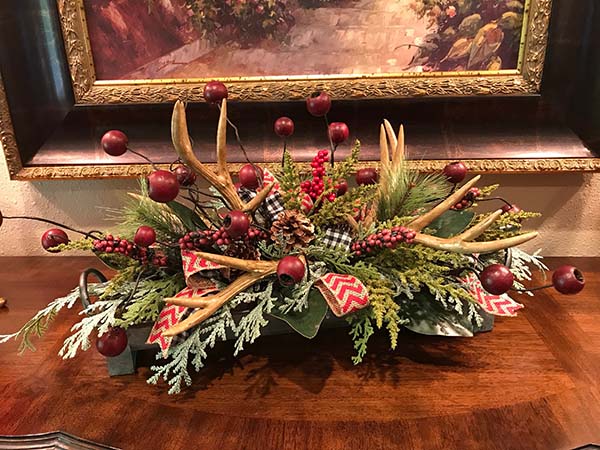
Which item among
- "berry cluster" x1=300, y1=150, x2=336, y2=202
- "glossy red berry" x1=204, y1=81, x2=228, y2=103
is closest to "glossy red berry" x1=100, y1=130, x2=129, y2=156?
"glossy red berry" x1=204, y1=81, x2=228, y2=103

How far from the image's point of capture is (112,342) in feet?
1.59

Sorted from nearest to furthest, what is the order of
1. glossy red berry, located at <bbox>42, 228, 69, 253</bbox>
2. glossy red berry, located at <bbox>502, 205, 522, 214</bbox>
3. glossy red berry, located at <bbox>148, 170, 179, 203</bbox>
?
glossy red berry, located at <bbox>148, 170, 179, 203</bbox> → glossy red berry, located at <bbox>42, 228, 69, 253</bbox> → glossy red berry, located at <bbox>502, 205, 522, 214</bbox>

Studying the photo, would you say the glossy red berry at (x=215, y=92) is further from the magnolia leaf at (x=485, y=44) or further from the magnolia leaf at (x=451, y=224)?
the magnolia leaf at (x=485, y=44)

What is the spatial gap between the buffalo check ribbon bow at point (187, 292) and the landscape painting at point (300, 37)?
1.24 ft

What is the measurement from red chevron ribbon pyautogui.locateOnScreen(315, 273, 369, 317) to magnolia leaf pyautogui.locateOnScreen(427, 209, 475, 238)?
14cm

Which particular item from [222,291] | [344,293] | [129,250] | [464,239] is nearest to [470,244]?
[464,239]

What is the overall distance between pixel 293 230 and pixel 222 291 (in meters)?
0.10

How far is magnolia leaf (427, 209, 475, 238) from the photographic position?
59 cm

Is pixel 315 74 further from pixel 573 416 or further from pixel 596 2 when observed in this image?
pixel 573 416

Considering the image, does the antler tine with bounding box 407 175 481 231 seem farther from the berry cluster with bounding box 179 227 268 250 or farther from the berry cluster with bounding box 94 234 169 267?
the berry cluster with bounding box 94 234 169 267

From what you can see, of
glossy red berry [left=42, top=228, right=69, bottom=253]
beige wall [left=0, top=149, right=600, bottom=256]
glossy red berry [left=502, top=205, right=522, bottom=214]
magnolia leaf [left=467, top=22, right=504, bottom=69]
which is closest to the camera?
glossy red berry [left=42, top=228, right=69, bottom=253]

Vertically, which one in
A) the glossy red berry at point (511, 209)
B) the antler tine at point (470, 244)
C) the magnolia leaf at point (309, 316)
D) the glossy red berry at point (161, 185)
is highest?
the glossy red berry at point (161, 185)

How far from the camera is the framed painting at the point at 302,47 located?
2.44ft

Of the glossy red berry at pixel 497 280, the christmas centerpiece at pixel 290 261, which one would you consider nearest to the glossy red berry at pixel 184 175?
the christmas centerpiece at pixel 290 261
